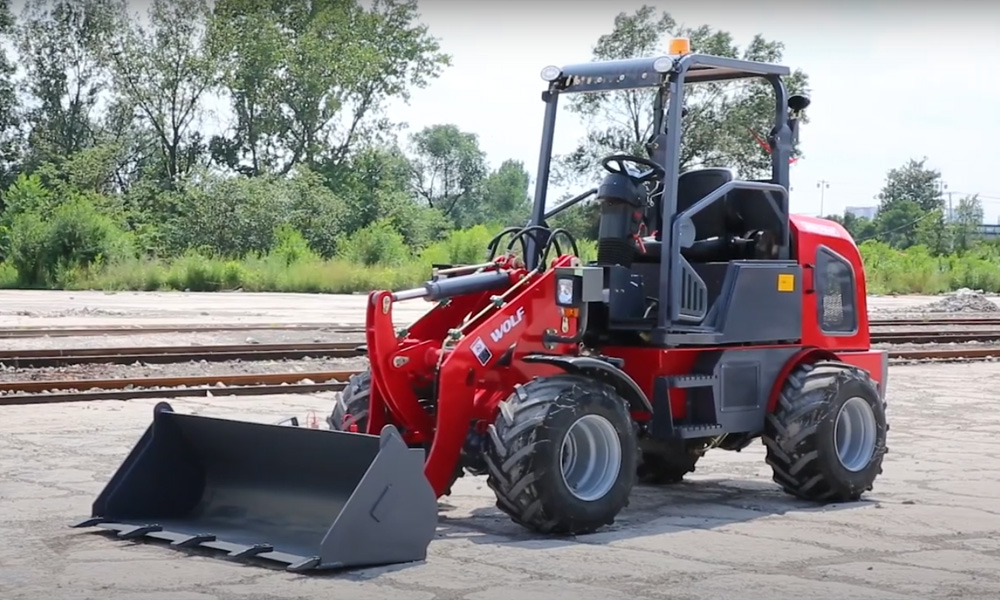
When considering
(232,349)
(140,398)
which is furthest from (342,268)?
(140,398)

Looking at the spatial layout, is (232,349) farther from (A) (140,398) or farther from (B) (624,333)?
(B) (624,333)

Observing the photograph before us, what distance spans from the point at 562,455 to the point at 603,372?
0.62 metres

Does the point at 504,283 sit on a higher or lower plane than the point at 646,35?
lower

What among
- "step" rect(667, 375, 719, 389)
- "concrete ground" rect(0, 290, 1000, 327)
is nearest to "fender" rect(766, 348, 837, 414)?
"step" rect(667, 375, 719, 389)

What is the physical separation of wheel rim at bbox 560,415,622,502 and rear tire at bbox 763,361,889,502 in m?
1.55

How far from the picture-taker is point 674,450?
9766 millimetres

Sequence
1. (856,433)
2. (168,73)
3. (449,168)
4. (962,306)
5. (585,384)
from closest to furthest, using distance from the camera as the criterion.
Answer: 1. (585,384)
2. (856,433)
3. (962,306)
4. (168,73)
5. (449,168)

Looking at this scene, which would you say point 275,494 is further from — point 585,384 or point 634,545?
point 634,545

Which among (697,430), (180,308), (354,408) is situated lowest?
(697,430)

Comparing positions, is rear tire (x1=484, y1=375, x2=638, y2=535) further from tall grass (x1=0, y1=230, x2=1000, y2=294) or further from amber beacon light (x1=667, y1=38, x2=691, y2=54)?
tall grass (x1=0, y1=230, x2=1000, y2=294)

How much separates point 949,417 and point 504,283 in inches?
285

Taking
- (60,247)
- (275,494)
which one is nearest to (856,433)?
(275,494)

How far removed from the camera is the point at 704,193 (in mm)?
9203

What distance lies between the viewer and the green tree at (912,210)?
70125 millimetres
